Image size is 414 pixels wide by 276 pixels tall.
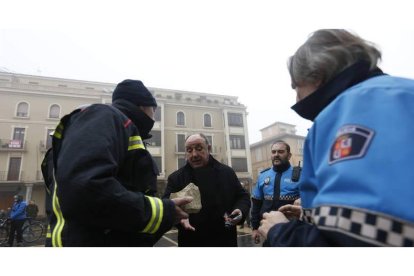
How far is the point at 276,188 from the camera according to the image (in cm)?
420

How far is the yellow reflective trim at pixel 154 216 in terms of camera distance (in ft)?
4.18

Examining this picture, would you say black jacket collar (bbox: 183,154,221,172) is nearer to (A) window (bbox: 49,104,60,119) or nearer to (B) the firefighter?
(B) the firefighter

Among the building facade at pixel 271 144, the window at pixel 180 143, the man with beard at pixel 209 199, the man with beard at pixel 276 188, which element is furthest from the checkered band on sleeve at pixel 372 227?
the building facade at pixel 271 144

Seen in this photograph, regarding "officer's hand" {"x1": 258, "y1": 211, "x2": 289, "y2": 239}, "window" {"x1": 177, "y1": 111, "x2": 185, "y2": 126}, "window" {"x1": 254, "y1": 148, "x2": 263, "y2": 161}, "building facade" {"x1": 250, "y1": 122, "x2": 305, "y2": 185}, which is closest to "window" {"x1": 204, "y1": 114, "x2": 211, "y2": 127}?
"window" {"x1": 177, "y1": 111, "x2": 185, "y2": 126}

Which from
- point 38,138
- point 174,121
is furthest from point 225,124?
point 38,138

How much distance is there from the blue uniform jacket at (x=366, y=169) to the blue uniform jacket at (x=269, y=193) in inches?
131

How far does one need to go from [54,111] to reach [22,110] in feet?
8.91

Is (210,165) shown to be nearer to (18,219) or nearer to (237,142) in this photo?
(18,219)

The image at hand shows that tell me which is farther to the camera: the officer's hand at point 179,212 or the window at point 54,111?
the window at point 54,111

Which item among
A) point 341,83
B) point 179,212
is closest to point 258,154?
point 179,212

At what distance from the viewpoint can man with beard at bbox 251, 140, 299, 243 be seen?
409 cm

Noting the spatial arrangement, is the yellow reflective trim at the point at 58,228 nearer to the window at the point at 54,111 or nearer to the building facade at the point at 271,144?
the window at the point at 54,111

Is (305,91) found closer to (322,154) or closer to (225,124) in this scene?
(322,154)

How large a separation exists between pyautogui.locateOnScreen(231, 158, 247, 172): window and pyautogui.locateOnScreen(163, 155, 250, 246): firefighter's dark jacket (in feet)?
91.9
